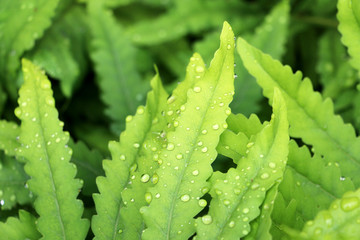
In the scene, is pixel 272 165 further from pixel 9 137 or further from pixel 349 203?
pixel 9 137

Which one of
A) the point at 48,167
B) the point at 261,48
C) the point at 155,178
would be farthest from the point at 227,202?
the point at 261,48

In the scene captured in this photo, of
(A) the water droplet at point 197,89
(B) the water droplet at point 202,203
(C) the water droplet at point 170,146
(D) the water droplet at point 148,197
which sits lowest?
(B) the water droplet at point 202,203

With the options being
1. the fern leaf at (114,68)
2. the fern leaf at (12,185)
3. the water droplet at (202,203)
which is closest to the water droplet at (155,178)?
the water droplet at (202,203)

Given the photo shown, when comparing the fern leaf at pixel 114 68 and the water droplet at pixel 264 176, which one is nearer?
the water droplet at pixel 264 176

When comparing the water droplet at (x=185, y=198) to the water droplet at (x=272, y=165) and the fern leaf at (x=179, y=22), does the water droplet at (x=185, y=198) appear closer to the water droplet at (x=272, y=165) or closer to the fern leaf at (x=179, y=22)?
the water droplet at (x=272, y=165)

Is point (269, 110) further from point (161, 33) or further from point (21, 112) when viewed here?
point (21, 112)

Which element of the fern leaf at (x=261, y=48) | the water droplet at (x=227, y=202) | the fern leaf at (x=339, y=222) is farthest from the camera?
the fern leaf at (x=261, y=48)
